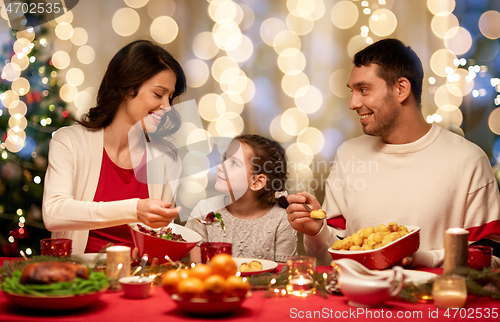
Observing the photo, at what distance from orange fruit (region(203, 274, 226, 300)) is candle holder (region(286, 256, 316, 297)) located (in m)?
0.27

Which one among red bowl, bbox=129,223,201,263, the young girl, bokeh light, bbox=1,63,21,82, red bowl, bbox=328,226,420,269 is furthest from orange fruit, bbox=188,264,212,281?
bokeh light, bbox=1,63,21,82

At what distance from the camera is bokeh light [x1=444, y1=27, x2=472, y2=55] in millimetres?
2738

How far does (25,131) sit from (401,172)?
2618 millimetres

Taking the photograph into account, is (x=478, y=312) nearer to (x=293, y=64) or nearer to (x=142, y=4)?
(x=293, y=64)

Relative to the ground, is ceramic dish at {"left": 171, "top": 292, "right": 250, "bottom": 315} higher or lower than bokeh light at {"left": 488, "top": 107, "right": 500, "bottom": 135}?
lower

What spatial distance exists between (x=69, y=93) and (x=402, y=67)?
241 cm

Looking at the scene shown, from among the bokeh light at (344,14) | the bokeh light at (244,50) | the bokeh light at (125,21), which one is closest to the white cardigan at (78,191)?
the bokeh light at (244,50)

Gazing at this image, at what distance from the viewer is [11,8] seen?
9.98 ft

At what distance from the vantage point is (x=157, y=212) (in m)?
1.34

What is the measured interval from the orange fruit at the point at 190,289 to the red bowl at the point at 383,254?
0.54m

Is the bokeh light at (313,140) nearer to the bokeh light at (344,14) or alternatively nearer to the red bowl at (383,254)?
the bokeh light at (344,14)

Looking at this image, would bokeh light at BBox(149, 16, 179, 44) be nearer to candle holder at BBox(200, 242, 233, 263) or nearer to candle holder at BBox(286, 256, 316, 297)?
candle holder at BBox(200, 242, 233, 263)

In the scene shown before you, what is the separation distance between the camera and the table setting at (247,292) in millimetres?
883

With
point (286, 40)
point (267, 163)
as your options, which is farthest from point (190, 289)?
point (286, 40)
